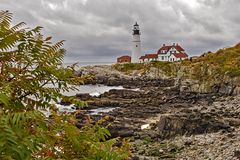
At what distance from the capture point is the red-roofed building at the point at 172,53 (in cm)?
13238

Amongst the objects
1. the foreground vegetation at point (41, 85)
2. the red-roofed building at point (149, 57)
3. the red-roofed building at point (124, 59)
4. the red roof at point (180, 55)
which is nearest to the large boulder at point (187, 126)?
the foreground vegetation at point (41, 85)

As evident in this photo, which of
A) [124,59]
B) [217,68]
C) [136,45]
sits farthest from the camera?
[124,59]

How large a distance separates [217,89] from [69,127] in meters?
56.4

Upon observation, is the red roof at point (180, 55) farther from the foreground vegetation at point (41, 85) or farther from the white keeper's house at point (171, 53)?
the foreground vegetation at point (41, 85)

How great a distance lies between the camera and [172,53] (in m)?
134

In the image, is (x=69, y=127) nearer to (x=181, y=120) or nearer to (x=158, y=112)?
(x=181, y=120)

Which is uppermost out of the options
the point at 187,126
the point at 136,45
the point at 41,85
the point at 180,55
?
the point at 136,45

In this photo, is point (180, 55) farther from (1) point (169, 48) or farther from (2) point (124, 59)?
(2) point (124, 59)

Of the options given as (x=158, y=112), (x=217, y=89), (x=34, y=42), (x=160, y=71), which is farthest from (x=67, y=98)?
(x=160, y=71)

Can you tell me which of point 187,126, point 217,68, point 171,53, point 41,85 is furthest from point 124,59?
point 41,85

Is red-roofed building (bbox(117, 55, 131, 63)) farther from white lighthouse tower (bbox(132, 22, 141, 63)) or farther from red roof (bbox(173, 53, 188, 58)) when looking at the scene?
red roof (bbox(173, 53, 188, 58))

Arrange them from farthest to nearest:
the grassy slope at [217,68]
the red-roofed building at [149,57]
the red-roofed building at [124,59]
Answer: the red-roofed building at [124,59]
the red-roofed building at [149,57]
the grassy slope at [217,68]

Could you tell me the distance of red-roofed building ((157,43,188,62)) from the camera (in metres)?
132

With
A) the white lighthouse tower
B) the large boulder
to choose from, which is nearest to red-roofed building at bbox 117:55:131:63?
the white lighthouse tower
